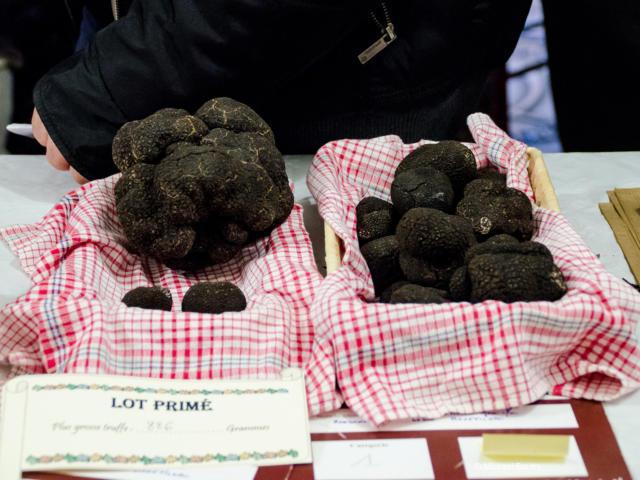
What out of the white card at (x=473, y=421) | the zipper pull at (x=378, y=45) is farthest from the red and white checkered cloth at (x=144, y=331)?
the zipper pull at (x=378, y=45)

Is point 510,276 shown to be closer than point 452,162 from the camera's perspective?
Yes

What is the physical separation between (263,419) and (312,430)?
2.8 inches

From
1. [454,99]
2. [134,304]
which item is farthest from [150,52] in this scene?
[454,99]

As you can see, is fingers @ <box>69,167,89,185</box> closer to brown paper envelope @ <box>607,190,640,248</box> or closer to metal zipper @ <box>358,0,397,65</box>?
metal zipper @ <box>358,0,397,65</box>

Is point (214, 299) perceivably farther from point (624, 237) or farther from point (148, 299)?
point (624, 237)

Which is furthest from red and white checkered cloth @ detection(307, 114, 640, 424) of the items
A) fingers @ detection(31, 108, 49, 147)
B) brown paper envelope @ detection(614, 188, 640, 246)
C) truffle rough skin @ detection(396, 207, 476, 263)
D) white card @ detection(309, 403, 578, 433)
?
fingers @ detection(31, 108, 49, 147)

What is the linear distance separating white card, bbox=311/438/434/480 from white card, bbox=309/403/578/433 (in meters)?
0.02

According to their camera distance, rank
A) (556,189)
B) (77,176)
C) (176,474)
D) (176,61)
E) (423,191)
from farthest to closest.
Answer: (556,189), (77,176), (176,61), (423,191), (176,474)

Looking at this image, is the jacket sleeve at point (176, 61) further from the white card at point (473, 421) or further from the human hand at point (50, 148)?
the white card at point (473, 421)

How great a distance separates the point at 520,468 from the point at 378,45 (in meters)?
0.84

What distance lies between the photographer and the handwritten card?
673mm

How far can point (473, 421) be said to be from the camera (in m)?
0.77

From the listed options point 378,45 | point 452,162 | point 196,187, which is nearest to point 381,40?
point 378,45

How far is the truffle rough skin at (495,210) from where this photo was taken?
954 millimetres
